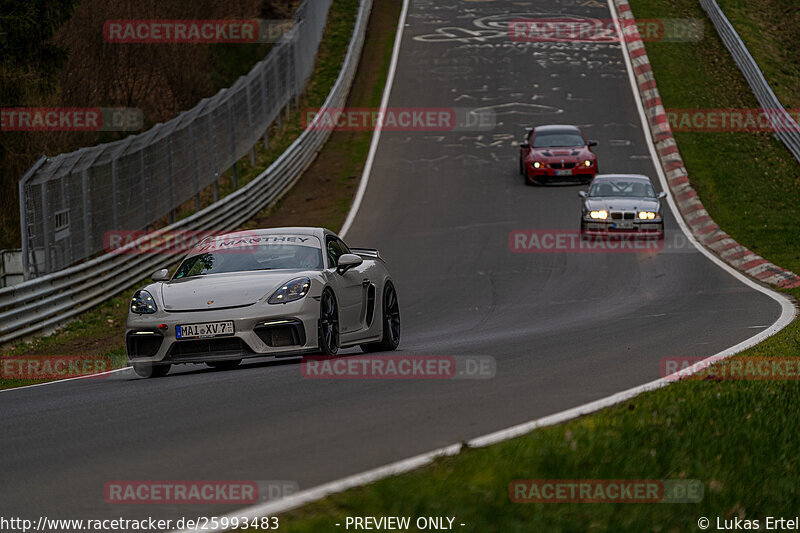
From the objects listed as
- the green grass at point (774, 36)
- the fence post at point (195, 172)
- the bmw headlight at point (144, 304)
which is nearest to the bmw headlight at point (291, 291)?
the bmw headlight at point (144, 304)

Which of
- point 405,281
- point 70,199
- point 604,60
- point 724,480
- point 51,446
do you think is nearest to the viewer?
point 724,480

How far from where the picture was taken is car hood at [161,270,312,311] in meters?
11.2

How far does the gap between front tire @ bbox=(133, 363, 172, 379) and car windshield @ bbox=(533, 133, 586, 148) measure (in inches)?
948

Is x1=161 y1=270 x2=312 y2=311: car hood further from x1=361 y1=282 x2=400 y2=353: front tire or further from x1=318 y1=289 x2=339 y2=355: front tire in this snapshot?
x1=361 y1=282 x2=400 y2=353: front tire

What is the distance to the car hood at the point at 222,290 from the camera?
11250 millimetres

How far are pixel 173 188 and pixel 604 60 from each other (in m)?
28.7

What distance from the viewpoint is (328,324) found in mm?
11641

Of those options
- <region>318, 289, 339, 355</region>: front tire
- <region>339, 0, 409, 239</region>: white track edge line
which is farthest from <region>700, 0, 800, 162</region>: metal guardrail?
<region>318, 289, 339, 355</region>: front tire

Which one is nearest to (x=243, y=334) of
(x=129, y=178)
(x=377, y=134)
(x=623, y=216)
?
(x=129, y=178)

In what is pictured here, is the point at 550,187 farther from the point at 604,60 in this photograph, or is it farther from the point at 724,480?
the point at 724,480

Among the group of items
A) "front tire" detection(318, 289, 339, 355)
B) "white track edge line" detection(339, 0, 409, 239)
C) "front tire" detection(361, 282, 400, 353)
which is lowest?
"white track edge line" detection(339, 0, 409, 239)

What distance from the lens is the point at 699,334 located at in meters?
13.9

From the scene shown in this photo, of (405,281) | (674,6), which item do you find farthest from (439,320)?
(674,6)

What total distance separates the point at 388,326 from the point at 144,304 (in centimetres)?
289
